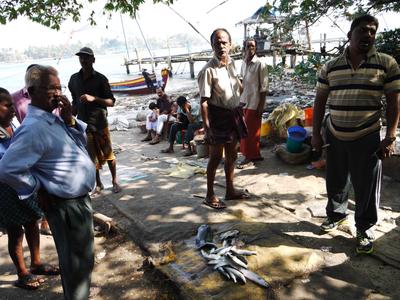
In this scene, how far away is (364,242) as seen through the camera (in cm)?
→ 273

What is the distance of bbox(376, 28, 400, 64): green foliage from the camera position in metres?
5.31

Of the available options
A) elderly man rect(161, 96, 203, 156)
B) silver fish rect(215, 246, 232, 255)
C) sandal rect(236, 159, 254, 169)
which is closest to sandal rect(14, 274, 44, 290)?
silver fish rect(215, 246, 232, 255)

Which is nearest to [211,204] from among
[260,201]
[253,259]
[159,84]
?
[260,201]

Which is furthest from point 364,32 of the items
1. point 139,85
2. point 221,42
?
point 139,85

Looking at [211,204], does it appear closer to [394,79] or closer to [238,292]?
[238,292]

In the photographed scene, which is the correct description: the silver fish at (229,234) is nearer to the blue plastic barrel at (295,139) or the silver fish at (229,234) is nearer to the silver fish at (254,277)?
the silver fish at (254,277)

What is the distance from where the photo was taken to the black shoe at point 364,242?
2708mm

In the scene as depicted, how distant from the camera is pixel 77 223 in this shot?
78.7 inches

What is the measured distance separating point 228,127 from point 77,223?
2002 millimetres

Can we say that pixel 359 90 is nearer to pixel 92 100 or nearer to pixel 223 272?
pixel 223 272

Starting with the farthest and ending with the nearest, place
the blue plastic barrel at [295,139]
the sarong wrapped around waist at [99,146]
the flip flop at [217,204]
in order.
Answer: the blue plastic barrel at [295,139] < the sarong wrapped around waist at [99,146] < the flip flop at [217,204]

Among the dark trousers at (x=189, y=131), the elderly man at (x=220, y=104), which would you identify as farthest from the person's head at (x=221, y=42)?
the dark trousers at (x=189, y=131)

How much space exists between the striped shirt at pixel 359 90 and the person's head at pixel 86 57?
2608 mm

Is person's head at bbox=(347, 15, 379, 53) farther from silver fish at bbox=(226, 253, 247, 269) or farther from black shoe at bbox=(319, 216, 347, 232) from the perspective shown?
silver fish at bbox=(226, 253, 247, 269)
